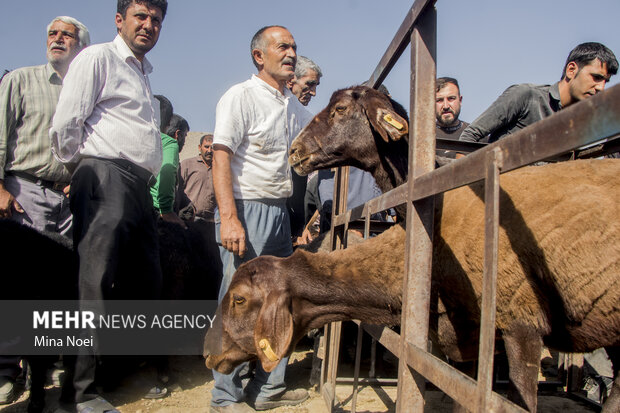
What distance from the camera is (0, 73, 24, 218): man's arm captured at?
3555mm

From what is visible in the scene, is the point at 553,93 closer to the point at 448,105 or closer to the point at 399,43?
the point at 448,105

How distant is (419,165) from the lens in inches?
80.8

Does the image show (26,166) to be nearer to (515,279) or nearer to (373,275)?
(373,275)

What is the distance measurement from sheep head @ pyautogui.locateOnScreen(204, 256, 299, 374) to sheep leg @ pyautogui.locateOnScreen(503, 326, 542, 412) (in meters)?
1.04

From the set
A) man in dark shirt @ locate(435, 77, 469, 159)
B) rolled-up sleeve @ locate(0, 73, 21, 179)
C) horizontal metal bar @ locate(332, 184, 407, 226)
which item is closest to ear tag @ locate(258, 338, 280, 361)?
horizontal metal bar @ locate(332, 184, 407, 226)

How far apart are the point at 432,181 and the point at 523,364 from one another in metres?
→ 0.91

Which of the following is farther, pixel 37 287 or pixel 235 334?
pixel 37 287

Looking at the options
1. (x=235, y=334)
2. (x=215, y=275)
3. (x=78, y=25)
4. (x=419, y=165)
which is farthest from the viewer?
(x=215, y=275)

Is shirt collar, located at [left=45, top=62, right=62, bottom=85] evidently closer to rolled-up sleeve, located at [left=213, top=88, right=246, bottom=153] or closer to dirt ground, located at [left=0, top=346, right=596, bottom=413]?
rolled-up sleeve, located at [left=213, top=88, right=246, bottom=153]

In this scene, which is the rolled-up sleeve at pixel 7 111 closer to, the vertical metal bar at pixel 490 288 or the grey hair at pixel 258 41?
the grey hair at pixel 258 41

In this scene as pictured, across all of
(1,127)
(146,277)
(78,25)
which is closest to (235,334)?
(146,277)

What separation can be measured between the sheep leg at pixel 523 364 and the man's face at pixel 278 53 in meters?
2.60

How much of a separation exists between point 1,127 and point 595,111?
4.03 m

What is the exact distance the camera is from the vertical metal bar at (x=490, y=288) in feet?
4.61
